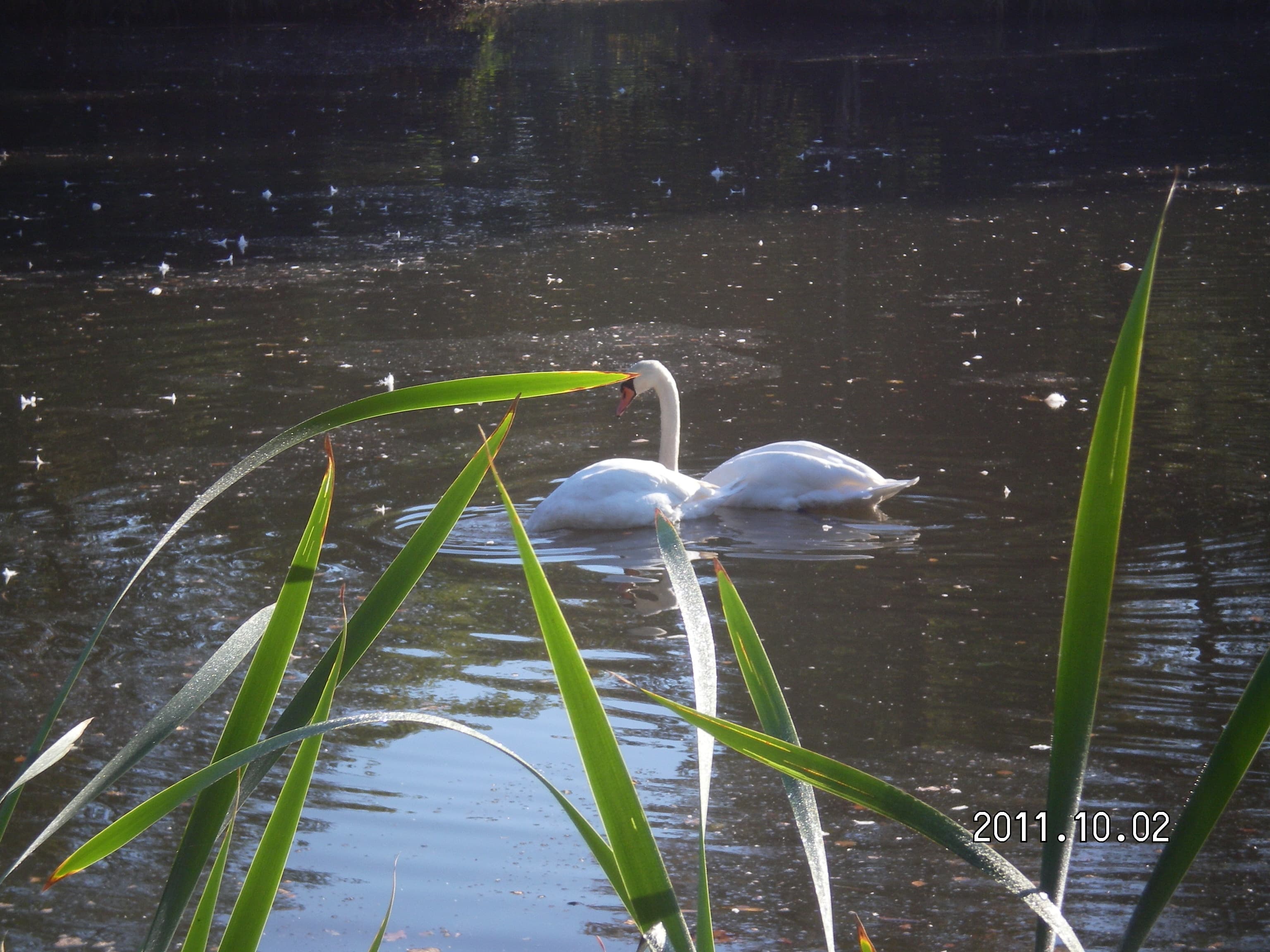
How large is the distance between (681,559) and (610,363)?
7.24 meters

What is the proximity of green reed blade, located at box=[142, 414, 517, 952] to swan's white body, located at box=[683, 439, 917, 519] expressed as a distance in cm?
481

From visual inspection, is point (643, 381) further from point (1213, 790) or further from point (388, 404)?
point (1213, 790)

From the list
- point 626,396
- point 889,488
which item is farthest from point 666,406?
point 889,488

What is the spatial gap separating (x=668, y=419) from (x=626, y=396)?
60cm

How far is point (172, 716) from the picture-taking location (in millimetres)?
1430

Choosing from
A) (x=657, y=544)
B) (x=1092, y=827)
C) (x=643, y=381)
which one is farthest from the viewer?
(x=643, y=381)

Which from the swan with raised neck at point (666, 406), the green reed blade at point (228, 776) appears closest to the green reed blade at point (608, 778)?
the green reed blade at point (228, 776)

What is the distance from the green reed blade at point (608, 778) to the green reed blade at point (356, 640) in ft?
0.49

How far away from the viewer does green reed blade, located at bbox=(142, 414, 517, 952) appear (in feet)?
4.69

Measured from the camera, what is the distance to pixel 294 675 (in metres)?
4.87

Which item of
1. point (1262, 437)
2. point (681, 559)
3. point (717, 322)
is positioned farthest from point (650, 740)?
point (717, 322)

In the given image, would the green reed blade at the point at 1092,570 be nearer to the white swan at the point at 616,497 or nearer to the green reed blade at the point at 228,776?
the green reed blade at the point at 228,776

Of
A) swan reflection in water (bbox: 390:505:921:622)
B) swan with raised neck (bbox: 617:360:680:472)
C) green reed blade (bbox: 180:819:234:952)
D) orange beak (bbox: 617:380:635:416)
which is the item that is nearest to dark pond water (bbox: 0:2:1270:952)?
swan reflection in water (bbox: 390:505:921:622)

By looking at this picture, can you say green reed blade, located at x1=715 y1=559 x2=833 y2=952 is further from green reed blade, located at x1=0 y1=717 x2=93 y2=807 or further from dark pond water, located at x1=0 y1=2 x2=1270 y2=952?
dark pond water, located at x1=0 y1=2 x2=1270 y2=952
